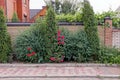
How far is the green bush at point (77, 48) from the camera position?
9.74 metres

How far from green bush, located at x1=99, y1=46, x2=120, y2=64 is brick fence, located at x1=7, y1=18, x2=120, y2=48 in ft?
1.54

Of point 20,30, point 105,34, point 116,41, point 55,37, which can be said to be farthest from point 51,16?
point 116,41

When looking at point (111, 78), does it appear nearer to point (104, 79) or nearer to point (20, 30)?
point (104, 79)

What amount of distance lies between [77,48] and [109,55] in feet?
5.14

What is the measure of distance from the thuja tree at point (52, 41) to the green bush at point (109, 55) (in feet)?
6.71

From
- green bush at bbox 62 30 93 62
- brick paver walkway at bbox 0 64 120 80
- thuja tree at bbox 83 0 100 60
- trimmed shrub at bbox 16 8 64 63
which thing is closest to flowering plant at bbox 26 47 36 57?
trimmed shrub at bbox 16 8 64 63

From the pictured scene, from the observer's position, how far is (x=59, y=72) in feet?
26.4

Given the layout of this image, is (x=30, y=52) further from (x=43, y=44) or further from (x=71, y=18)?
(x=71, y=18)

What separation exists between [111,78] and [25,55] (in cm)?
436

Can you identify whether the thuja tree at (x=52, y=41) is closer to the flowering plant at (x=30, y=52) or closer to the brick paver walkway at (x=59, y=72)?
the brick paver walkway at (x=59, y=72)

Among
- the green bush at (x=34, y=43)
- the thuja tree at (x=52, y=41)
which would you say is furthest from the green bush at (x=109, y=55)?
the green bush at (x=34, y=43)

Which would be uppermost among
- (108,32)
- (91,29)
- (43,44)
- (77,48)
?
(91,29)

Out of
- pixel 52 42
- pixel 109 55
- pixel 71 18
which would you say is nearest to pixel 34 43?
pixel 52 42

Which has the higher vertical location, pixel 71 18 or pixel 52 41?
pixel 71 18
